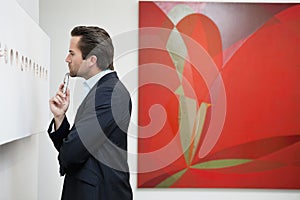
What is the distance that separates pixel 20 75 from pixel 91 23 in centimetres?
117

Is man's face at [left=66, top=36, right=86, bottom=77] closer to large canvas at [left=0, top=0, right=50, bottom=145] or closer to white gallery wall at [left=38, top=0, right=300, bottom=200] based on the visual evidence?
large canvas at [left=0, top=0, right=50, bottom=145]

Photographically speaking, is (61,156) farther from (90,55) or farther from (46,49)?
(46,49)

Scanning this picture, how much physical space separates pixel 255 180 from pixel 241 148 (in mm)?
201

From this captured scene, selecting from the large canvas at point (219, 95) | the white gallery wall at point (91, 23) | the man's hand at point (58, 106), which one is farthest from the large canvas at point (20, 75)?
the large canvas at point (219, 95)

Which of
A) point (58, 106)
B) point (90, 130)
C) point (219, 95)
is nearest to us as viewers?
point (90, 130)

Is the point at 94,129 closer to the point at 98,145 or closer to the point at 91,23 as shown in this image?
the point at 98,145

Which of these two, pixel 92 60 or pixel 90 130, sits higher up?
pixel 92 60

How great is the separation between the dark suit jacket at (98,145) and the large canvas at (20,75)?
148mm

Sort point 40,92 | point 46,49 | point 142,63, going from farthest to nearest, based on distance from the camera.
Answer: point 142,63, point 46,49, point 40,92

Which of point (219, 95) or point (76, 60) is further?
point (219, 95)

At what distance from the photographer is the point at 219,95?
255 centimetres

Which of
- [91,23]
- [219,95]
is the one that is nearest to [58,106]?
[91,23]

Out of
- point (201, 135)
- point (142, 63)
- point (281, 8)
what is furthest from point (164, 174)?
point (281, 8)

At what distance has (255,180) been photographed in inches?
102
